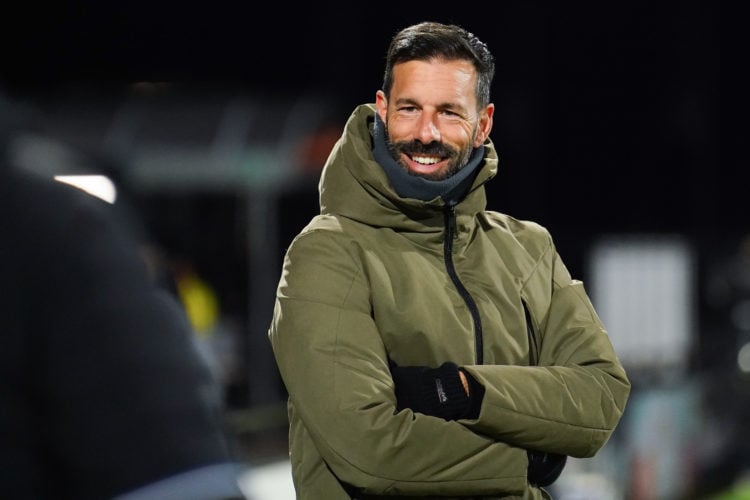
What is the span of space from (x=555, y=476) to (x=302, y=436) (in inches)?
15.6

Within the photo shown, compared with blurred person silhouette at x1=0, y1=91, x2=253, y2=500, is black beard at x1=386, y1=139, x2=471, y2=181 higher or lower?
higher

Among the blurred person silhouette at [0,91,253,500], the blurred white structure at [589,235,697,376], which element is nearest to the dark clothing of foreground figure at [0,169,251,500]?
the blurred person silhouette at [0,91,253,500]

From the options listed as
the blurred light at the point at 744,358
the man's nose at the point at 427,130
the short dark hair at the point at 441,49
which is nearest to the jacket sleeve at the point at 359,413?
the man's nose at the point at 427,130

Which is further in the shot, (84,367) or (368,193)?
(368,193)

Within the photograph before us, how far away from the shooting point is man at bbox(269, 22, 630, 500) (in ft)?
5.77

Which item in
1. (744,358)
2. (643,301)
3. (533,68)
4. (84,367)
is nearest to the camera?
(84,367)

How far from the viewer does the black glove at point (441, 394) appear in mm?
1777

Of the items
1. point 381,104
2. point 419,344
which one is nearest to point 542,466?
point 419,344

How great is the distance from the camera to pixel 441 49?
75.5 inches

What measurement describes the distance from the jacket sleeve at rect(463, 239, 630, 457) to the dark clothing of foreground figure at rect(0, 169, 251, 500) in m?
0.98

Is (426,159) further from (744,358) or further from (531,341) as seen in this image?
(744,358)

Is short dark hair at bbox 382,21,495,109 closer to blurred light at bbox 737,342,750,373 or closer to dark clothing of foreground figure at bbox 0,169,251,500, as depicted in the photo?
dark clothing of foreground figure at bbox 0,169,251,500

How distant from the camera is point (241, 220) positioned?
1175cm

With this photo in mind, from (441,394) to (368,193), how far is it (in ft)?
1.09
